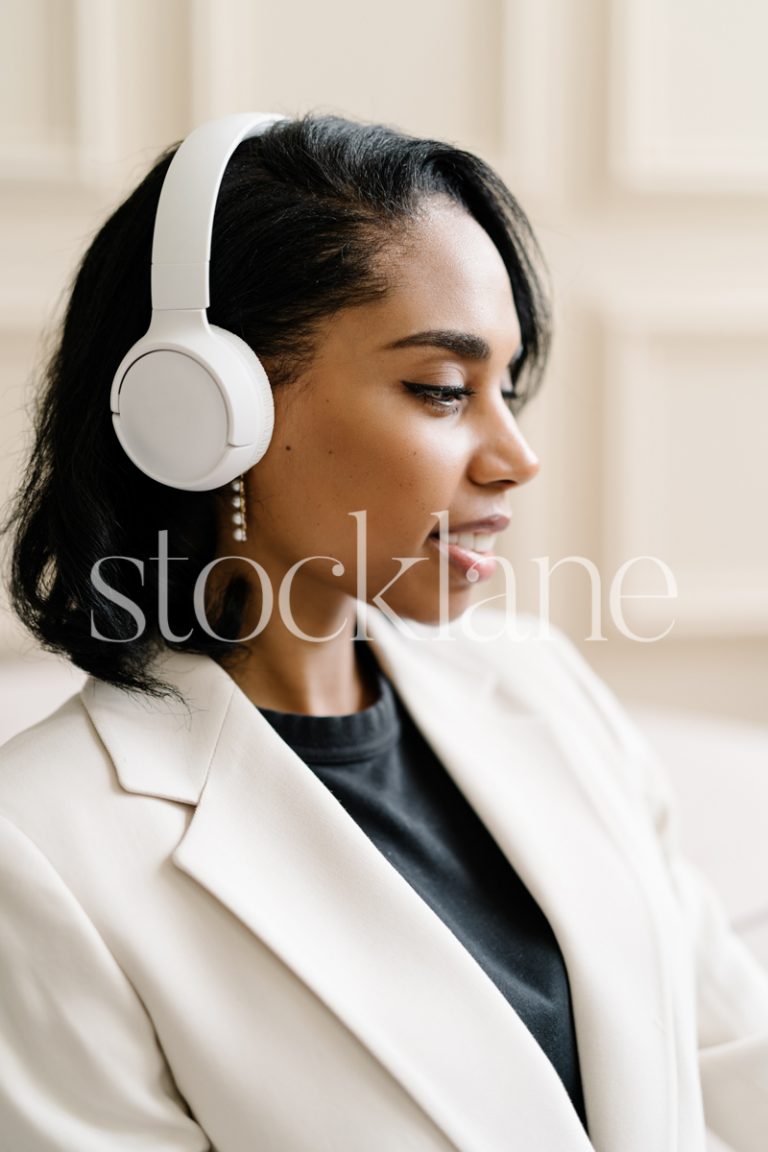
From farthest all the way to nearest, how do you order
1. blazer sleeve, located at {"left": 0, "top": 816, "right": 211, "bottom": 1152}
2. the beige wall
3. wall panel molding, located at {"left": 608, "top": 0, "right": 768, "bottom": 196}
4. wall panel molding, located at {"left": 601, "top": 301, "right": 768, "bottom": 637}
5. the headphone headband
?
wall panel molding, located at {"left": 601, "top": 301, "right": 768, "bottom": 637} → wall panel molding, located at {"left": 608, "top": 0, "right": 768, "bottom": 196} → the beige wall → the headphone headband → blazer sleeve, located at {"left": 0, "top": 816, "right": 211, "bottom": 1152}

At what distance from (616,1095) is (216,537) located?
21.8 inches

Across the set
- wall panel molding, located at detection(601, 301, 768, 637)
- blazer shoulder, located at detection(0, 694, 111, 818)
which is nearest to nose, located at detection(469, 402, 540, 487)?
blazer shoulder, located at detection(0, 694, 111, 818)

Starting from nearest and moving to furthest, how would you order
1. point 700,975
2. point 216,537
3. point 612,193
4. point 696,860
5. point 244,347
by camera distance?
point 244,347, point 216,537, point 700,975, point 696,860, point 612,193

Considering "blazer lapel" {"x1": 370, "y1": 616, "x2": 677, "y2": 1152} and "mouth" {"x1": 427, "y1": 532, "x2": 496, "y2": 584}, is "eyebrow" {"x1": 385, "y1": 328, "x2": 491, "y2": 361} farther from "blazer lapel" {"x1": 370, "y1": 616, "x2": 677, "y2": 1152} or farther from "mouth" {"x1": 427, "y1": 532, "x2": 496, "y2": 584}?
"blazer lapel" {"x1": 370, "y1": 616, "x2": 677, "y2": 1152}

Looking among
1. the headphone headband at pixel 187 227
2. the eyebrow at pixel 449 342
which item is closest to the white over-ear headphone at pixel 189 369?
the headphone headband at pixel 187 227

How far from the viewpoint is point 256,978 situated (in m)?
0.86

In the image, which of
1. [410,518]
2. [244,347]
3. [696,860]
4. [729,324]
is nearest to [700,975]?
[696,860]

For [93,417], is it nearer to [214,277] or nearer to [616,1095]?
[214,277]

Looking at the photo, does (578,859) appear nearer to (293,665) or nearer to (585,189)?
(293,665)

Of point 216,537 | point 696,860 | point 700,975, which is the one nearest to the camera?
point 216,537

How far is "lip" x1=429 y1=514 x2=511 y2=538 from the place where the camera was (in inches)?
40.3

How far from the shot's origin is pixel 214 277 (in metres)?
0.97

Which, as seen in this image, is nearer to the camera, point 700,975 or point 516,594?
point 700,975

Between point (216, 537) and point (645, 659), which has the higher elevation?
point (216, 537)
